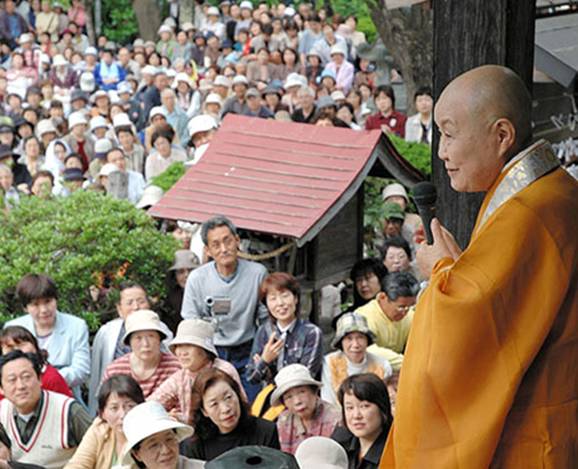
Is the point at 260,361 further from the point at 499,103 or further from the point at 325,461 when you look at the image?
the point at 499,103

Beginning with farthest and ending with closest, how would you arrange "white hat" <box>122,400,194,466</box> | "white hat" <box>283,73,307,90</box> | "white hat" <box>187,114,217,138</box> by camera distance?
"white hat" <box>283,73,307,90</box>, "white hat" <box>187,114,217,138</box>, "white hat" <box>122,400,194,466</box>

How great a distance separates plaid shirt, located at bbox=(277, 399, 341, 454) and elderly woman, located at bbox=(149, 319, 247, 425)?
39cm

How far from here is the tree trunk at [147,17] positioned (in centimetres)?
2656

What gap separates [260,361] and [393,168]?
2.73 m

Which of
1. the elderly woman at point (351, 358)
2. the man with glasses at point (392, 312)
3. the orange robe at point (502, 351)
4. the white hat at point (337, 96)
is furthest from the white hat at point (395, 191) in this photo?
the orange robe at point (502, 351)

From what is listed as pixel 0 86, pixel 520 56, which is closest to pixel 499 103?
pixel 520 56

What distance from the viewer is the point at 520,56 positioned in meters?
4.41

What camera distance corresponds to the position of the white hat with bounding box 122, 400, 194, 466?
5.32 metres

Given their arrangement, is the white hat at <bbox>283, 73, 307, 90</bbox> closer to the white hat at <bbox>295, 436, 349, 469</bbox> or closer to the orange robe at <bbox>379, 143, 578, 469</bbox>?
the white hat at <bbox>295, 436, 349, 469</bbox>

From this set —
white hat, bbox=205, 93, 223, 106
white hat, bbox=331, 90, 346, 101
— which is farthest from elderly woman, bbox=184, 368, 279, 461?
white hat, bbox=331, 90, 346, 101

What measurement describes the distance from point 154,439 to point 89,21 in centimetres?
2184

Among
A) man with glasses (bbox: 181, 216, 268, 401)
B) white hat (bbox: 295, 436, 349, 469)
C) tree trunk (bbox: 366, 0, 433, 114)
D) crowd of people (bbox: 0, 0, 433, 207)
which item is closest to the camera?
white hat (bbox: 295, 436, 349, 469)

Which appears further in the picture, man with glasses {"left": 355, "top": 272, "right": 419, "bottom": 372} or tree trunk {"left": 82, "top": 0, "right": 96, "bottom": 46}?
tree trunk {"left": 82, "top": 0, "right": 96, "bottom": 46}

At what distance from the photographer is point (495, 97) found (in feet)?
11.0
